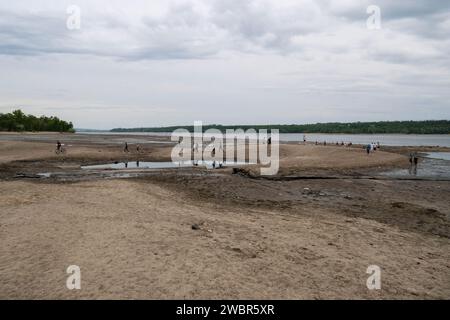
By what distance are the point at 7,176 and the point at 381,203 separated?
75.9 ft

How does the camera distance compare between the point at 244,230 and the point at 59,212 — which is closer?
the point at 244,230

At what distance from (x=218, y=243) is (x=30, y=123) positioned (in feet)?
453

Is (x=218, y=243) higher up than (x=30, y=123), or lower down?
lower down

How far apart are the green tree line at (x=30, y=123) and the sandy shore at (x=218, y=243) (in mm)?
118512

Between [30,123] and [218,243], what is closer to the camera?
[218,243]

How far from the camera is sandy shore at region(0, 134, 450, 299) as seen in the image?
26.0 ft

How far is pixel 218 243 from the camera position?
10.5 m

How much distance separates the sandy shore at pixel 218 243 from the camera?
7934mm

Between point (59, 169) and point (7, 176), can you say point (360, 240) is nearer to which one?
point (7, 176)

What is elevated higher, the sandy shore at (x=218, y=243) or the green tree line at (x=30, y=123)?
the green tree line at (x=30, y=123)

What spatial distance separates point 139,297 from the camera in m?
7.28
